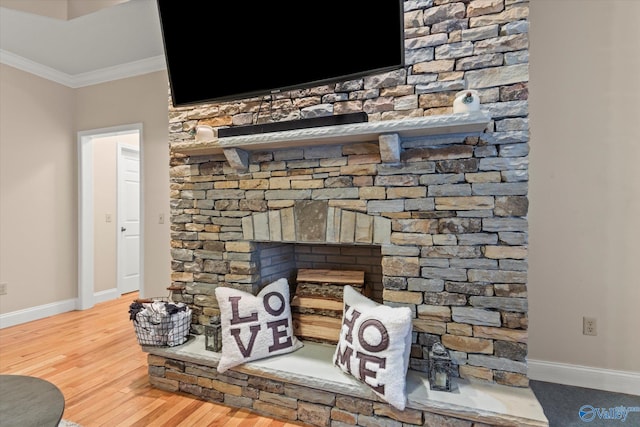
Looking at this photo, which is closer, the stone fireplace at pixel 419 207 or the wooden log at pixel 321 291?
the stone fireplace at pixel 419 207

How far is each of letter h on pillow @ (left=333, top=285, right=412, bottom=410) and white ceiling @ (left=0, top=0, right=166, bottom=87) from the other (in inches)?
106

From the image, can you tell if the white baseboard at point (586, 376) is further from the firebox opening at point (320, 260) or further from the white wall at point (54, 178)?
the white wall at point (54, 178)

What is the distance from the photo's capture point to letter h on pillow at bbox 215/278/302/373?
1.88 m

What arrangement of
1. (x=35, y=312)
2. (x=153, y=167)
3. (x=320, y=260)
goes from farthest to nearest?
(x=35, y=312) → (x=153, y=167) → (x=320, y=260)

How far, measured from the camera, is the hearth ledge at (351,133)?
152cm

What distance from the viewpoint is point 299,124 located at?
1.82 metres

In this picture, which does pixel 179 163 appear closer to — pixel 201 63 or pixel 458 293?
pixel 201 63

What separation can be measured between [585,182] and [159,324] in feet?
9.35

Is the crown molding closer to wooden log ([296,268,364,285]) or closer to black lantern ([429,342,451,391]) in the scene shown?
wooden log ([296,268,364,285])

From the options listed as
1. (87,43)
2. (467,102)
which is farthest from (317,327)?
(87,43)

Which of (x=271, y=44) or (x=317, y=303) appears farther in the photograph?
(x=317, y=303)

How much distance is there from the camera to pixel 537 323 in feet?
7.09

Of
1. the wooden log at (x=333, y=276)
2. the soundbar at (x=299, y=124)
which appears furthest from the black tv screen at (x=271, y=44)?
the wooden log at (x=333, y=276)

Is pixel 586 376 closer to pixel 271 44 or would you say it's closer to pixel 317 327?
pixel 317 327
